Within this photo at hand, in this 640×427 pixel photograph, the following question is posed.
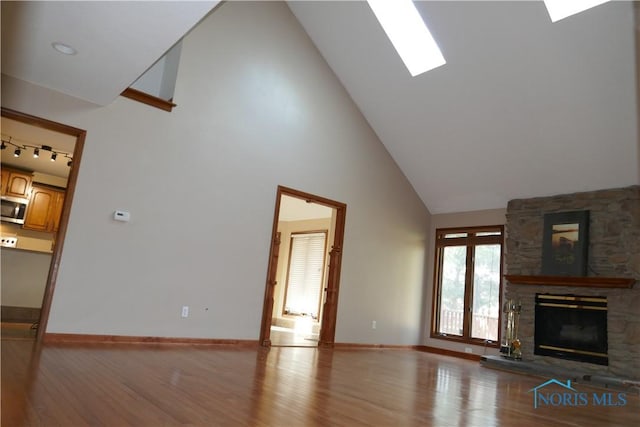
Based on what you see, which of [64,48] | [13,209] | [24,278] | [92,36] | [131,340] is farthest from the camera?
[13,209]

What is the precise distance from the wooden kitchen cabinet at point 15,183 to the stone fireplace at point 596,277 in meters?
7.97

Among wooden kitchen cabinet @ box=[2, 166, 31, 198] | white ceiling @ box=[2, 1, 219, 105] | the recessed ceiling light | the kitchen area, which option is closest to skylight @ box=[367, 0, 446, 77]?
white ceiling @ box=[2, 1, 219, 105]

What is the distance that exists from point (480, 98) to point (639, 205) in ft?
7.69

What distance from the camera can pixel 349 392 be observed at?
3.39 m

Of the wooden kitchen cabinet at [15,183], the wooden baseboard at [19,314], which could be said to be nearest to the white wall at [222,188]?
the wooden baseboard at [19,314]

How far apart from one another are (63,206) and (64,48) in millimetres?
1690

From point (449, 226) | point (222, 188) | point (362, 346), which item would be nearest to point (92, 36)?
point (222, 188)

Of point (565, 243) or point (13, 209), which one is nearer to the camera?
point (565, 243)

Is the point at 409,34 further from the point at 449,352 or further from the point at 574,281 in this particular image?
the point at 449,352

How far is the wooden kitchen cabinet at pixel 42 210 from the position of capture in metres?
7.81

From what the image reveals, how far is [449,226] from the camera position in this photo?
7879 millimetres

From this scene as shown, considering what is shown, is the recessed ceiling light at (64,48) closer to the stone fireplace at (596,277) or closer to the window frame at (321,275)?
the stone fireplace at (596,277)

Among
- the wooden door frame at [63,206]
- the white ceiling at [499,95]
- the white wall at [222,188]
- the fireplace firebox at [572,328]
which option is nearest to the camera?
the wooden door frame at [63,206]

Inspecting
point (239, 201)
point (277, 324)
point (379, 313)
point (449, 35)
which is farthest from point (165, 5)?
point (277, 324)
